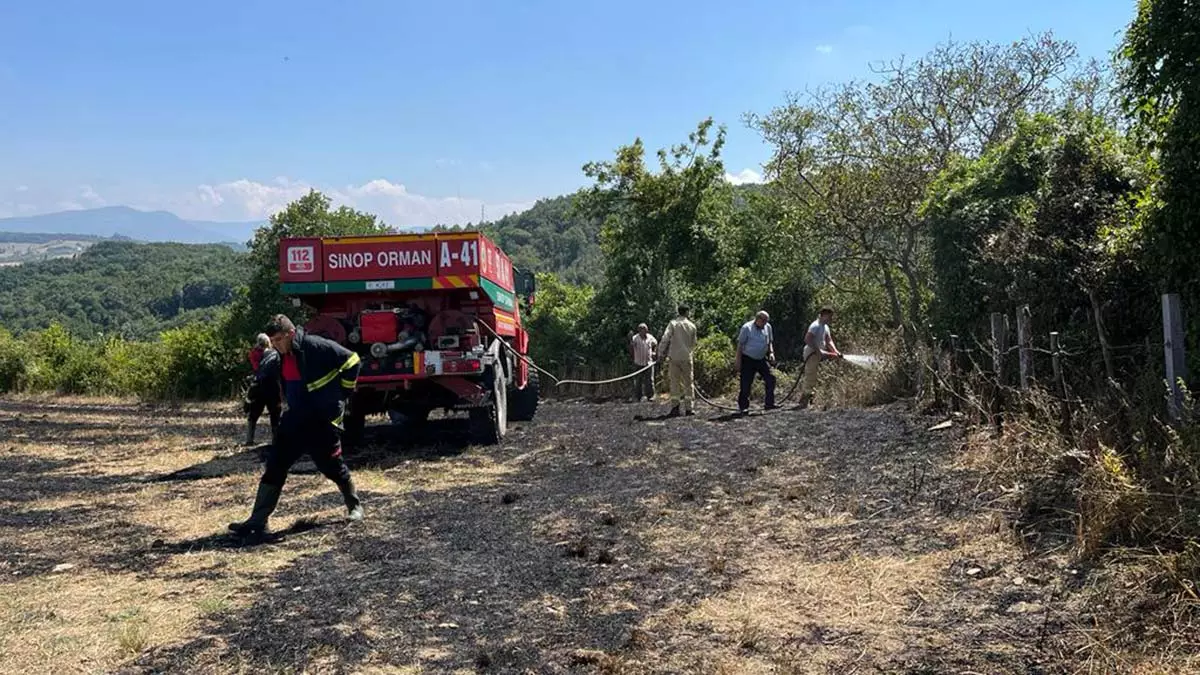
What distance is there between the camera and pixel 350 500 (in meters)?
6.89

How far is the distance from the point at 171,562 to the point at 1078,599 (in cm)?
517

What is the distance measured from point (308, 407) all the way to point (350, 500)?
0.81m

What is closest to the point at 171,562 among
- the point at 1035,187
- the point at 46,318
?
the point at 1035,187

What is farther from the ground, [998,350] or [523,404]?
[998,350]

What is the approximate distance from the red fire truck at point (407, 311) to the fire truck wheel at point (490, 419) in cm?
1

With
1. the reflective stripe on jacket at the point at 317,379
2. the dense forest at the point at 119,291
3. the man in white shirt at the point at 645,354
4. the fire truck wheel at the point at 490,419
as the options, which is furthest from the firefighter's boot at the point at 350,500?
the dense forest at the point at 119,291

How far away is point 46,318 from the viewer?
73125 millimetres

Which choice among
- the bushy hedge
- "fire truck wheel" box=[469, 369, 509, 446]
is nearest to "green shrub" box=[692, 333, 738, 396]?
"fire truck wheel" box=[469, 369, 509, 446]

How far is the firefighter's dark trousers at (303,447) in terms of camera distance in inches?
259

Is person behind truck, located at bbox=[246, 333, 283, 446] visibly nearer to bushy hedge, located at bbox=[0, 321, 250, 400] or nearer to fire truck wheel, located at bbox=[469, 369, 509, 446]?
fire truck wheel, located at bbox=[469, 369, 509, 446]

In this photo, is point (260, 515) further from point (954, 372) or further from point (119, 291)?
point (119, 291)

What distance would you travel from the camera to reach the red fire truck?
10156 mm

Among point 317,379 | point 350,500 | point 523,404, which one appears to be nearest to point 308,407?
point 317,379

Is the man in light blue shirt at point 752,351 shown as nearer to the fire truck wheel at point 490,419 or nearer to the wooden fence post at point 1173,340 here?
the fire truck wheel at point 490,419
